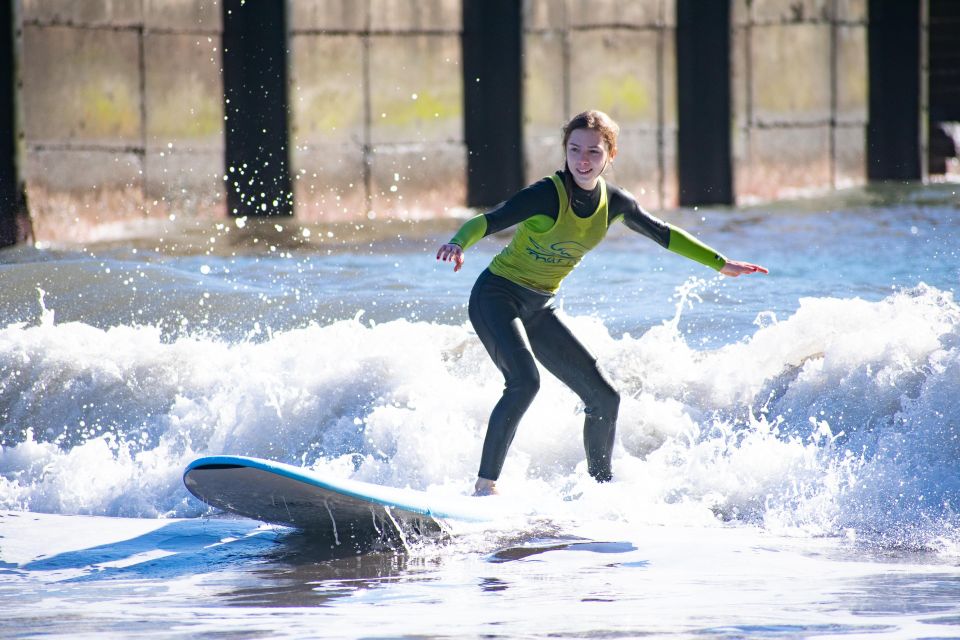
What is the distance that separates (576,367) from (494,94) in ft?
29.3

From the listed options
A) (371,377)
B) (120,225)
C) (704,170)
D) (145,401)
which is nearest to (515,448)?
(371,377)

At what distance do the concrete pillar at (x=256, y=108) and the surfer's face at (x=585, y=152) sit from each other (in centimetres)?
802

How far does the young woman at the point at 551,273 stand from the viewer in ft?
19.0

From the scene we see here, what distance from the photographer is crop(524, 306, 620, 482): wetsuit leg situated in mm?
6008

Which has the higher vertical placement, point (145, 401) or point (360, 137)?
point (360, 137)

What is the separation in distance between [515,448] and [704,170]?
908 cm

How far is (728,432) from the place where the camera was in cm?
740

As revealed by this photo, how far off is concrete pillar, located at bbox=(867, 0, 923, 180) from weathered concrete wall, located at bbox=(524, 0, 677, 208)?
392 cm

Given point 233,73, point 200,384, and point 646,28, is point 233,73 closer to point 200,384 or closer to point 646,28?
point 646,28

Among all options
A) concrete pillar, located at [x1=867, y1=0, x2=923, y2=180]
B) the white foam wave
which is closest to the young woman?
the white foam wave

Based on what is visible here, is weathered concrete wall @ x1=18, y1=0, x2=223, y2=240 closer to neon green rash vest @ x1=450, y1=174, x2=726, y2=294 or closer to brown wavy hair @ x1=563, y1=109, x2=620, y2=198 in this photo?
neon green rash vest @ x1=450, y1=174, x2=726, y2=294

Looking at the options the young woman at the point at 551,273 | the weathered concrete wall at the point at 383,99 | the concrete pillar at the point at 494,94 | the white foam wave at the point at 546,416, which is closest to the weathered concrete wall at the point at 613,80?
the weathered concrete wall at the point at 383,99

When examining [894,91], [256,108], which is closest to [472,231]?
[256,108]

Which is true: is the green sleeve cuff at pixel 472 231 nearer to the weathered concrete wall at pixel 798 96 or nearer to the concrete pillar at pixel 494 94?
the concrete pillar at pixel 494 94
